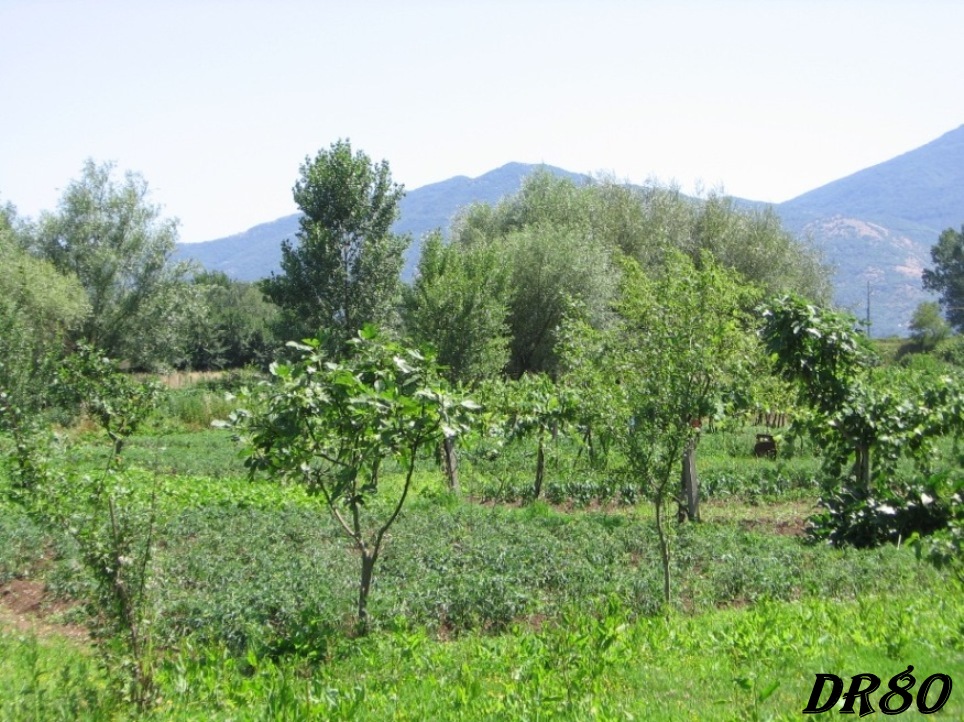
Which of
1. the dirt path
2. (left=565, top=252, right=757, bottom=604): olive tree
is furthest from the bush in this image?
the dirt path

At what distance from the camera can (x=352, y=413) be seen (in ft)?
24.9

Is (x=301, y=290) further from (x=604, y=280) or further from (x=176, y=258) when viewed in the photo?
(x=176, y=258)

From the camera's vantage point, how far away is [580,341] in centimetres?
1257

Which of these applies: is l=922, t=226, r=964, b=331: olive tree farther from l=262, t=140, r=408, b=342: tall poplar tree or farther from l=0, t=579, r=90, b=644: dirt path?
l=0, t=579, r=90, b=644: dirt path

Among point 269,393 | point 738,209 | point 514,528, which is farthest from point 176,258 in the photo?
point 269,393

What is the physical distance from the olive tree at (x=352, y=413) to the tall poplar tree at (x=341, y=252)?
2710 cm

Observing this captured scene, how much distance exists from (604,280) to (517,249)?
381cm

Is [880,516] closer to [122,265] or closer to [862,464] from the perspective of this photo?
[862,464]

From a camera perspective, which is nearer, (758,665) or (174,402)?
(758,665)

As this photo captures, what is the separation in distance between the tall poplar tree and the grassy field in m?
18.4

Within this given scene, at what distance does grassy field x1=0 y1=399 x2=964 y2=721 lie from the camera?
574 centimetres

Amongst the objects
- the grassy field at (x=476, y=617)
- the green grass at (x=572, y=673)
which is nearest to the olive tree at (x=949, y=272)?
the grassy field at (x=476, y=617)

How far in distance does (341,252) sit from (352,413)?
96.1 ft

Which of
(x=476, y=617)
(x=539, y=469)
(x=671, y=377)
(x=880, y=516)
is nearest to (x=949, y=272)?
(x=539, y=469)
